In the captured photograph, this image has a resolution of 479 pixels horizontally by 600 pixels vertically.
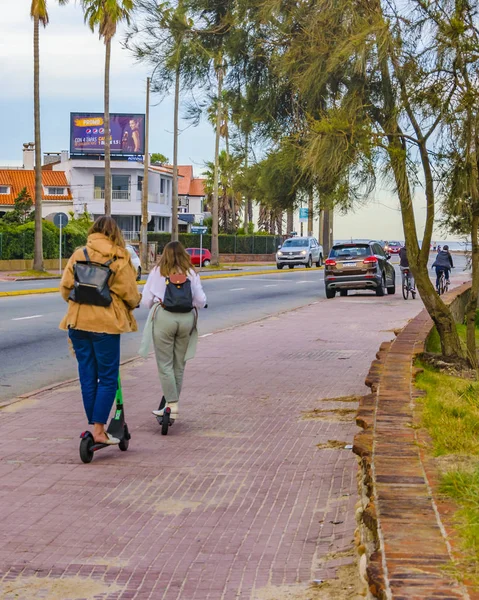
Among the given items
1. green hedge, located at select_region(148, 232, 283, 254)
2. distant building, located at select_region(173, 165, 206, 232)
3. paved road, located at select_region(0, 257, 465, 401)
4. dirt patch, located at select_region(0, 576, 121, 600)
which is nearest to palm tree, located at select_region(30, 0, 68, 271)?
paved road, located at select_region(0, 257, 465, 401)

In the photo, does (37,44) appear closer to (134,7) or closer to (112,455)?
(134,7)

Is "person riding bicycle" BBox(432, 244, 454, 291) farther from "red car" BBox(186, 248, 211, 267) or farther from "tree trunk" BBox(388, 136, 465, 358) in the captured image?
"red car" BBox(186, 248, 211, 267)

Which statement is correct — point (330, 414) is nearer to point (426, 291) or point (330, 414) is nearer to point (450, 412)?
point (450, 412)

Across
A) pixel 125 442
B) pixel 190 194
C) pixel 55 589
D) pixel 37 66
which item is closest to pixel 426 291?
pixel 125 442

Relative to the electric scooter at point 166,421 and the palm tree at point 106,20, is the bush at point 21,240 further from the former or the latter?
the electric scooter at point 166,421

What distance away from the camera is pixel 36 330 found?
775 inches

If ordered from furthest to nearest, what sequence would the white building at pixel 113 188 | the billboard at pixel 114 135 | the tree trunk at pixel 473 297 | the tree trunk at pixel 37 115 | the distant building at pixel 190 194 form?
the distant building at pixel 190 194, the billboard at pixel 114 135, the white building at pixel 113 188, the tree trunk at pixel 37 115, the tree trunk at pixel 473 297

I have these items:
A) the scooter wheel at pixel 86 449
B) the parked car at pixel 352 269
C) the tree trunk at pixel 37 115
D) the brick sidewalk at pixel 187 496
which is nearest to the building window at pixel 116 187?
the tree trunk at pixel 37 115

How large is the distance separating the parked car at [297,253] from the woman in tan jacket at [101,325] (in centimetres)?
5365

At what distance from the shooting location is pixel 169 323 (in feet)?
30.2

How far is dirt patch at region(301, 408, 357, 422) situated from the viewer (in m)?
9.78

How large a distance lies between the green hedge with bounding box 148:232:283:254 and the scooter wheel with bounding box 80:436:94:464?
225 ft

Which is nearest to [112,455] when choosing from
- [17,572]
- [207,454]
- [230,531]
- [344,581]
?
[207,454]

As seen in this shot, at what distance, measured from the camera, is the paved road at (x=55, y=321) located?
13.6 meters
